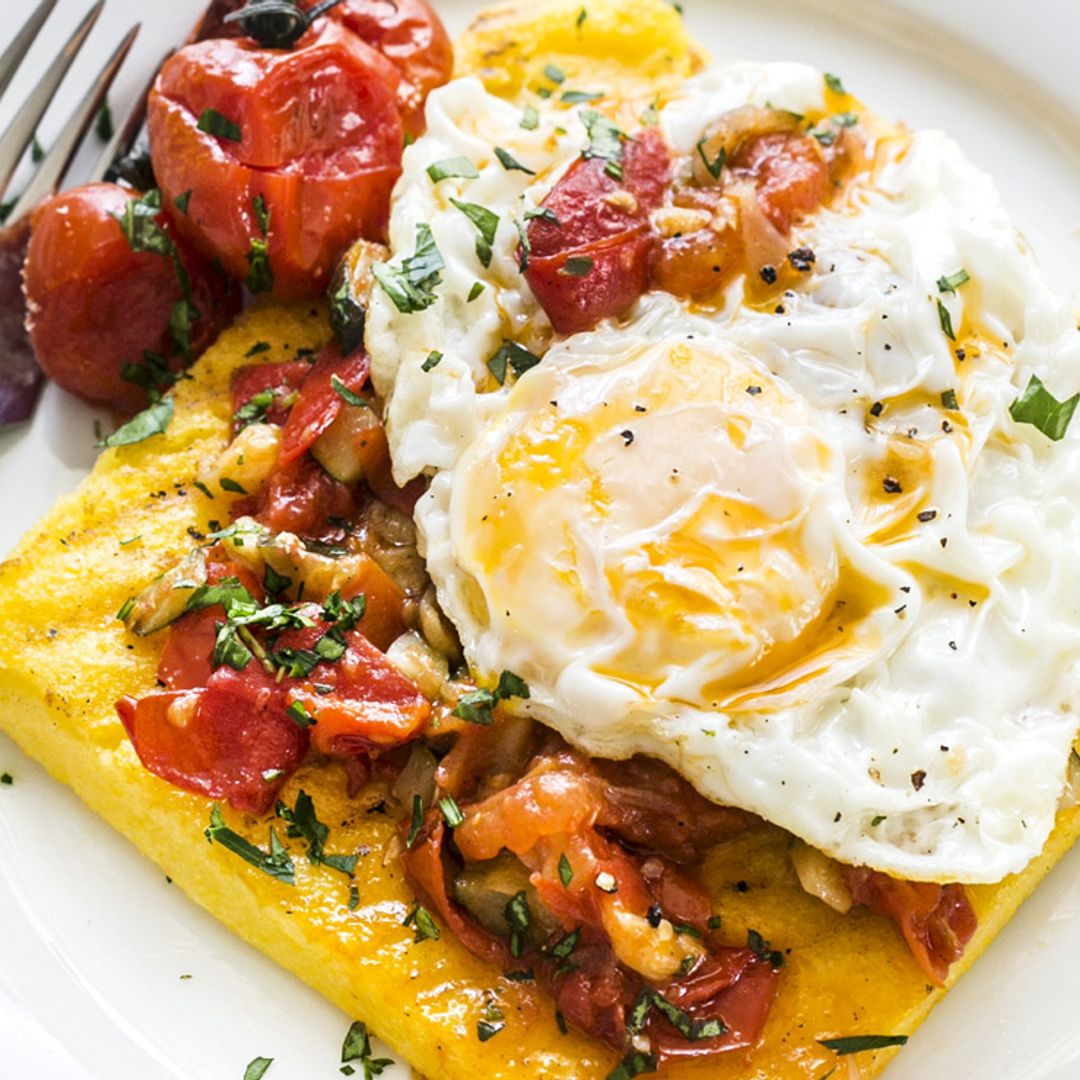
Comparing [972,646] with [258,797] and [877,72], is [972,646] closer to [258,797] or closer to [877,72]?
[258,797]

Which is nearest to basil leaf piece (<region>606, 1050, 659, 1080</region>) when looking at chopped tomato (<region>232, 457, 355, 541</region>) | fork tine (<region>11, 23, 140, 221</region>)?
chopped tomato (<region>232, 457, 355, 541</region>)

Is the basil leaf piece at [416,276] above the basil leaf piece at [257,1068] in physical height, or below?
above

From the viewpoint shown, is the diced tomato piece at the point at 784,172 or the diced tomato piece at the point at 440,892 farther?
the diced tomato piece at the point at 784,172

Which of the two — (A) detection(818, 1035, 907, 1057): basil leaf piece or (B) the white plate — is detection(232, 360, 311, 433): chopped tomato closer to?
(B) the white plate

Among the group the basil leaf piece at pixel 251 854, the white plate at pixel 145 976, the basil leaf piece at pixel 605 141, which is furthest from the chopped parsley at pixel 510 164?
the basil leaf piece at pixel 251 854

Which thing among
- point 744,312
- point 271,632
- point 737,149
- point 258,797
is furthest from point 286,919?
point 737,149

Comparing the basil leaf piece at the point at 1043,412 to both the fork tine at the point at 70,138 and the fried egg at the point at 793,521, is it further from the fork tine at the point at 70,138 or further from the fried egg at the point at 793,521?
the fork tine at the point at 70,138
